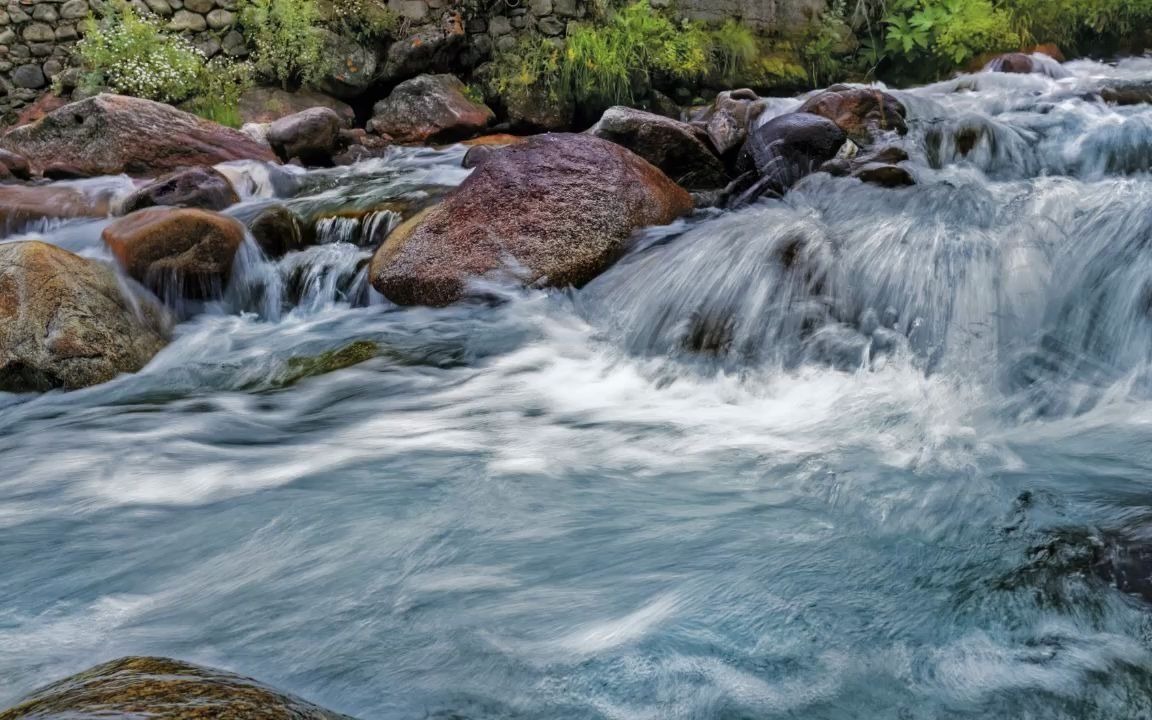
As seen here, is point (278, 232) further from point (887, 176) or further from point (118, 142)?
point (887, 176)

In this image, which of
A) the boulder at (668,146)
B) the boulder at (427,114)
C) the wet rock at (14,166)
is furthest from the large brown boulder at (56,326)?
the boulder at (427,114)

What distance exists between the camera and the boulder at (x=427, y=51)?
11148mm

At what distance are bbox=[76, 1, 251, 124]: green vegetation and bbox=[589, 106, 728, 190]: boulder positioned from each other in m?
6.06

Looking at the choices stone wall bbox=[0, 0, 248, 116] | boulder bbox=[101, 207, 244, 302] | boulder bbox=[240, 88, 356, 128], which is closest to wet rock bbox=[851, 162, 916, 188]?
boulder bbox=[101, 207, 244, 302]

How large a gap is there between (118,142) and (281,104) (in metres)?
3.02

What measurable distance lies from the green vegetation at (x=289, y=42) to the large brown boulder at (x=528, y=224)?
6.70m

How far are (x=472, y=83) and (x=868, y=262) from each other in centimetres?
821

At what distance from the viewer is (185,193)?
6656mm

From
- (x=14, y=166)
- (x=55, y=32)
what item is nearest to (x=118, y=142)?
(x=14, y=166)

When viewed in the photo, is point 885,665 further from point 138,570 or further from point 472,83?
point 472,83

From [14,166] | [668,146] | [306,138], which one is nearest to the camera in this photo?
[668,146]

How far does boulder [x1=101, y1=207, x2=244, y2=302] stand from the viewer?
5.22 m

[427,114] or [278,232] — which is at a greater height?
[427,114]

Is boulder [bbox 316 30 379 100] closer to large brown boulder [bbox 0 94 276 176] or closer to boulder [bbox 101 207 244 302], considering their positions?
large brown boulder [bbox 0 94 276 176]
